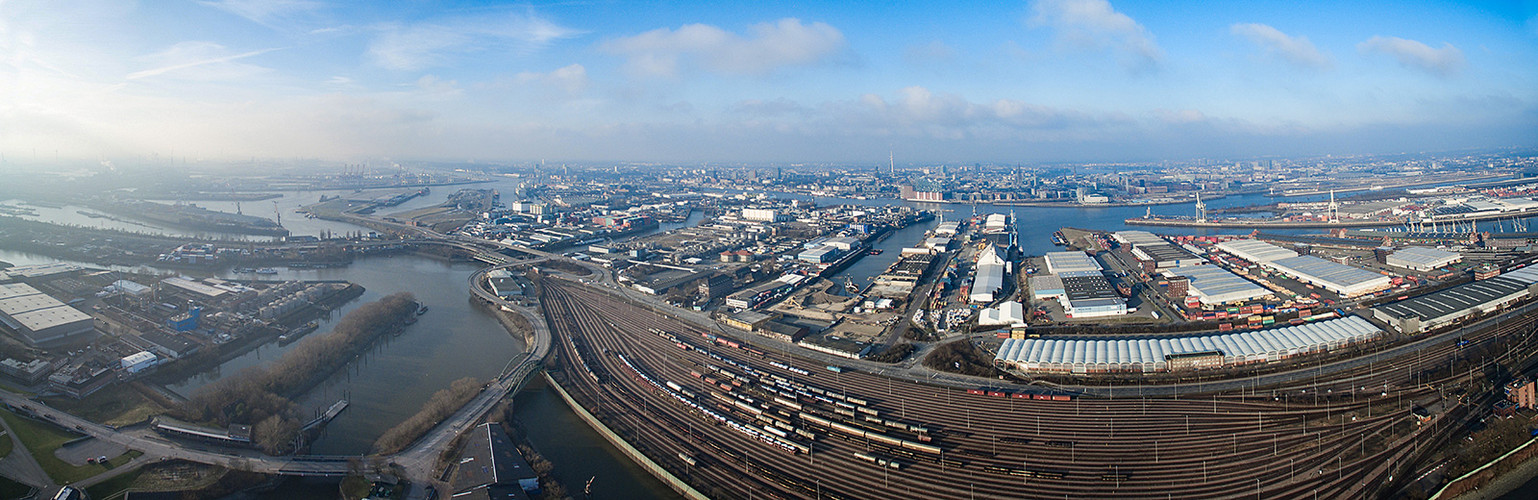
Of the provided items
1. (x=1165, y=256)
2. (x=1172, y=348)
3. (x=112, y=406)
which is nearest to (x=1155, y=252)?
(x=1165, y=256)

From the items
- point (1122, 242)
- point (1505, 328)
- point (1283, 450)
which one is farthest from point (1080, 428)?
point (1122, 242)

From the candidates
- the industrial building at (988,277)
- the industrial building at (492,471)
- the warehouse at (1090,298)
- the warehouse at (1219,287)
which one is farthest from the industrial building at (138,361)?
the warehouse at (1219,287)

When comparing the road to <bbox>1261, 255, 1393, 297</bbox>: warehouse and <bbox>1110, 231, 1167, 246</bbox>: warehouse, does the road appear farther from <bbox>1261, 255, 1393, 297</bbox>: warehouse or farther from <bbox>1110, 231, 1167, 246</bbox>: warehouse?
<bbox>1110, 231, 1167, 246</bbox>: warehouse

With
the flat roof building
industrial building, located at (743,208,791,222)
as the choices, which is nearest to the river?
the flat roof building

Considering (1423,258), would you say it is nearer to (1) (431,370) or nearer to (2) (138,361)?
(1) (431,370)

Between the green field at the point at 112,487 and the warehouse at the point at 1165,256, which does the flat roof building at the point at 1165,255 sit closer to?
the warehouse at the point at 1165,256

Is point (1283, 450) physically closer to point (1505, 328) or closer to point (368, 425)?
point (1505, 328)
